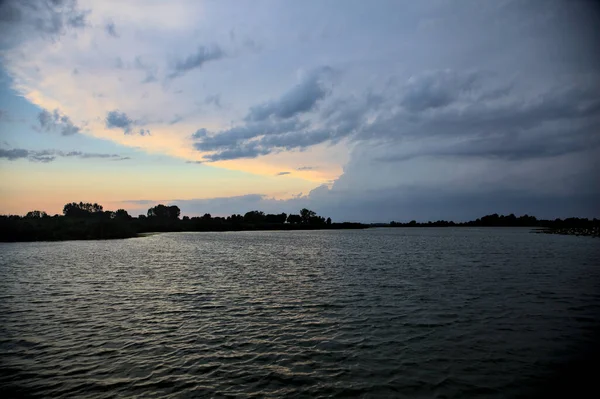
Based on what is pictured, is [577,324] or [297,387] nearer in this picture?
[297,387]

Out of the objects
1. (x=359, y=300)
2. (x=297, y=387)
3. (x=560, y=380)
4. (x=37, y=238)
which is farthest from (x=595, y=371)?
(x=37, y=238)

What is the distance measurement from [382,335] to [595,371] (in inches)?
401

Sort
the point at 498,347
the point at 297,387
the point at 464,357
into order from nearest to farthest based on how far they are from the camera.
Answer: the point at 297,387 → the point at 464,357 → the point at 498,347

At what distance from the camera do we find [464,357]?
706 inches

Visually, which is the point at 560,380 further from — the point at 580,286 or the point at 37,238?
the point at 37,238

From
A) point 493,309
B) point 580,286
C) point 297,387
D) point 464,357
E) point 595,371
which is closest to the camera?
point 297,387

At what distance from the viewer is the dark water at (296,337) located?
15117 millimetres

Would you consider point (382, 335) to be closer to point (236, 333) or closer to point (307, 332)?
point (307, 332)

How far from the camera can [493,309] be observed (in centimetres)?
2805

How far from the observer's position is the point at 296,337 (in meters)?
21.2

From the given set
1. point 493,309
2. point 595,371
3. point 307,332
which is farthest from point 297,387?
point 493,309

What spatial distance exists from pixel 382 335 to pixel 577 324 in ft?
47.3

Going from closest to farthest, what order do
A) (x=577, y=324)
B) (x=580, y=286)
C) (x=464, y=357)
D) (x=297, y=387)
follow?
(x=297, y=387) < (x=464, y=357) < (x=577, y=324) < (x=580, y=286)

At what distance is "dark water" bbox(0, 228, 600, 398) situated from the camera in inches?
595
